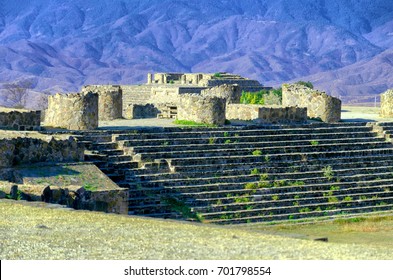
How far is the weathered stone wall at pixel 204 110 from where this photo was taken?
33.9m

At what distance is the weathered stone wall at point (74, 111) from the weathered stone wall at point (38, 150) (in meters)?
3.18

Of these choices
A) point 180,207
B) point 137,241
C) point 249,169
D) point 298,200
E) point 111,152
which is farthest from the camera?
point 249,169

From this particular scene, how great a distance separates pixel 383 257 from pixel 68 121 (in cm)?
1639

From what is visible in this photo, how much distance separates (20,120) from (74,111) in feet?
5.63

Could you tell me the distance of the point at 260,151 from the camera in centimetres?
3244

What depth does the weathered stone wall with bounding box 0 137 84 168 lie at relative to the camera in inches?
1067

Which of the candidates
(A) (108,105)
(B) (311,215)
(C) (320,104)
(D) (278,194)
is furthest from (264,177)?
(A) (108,105)

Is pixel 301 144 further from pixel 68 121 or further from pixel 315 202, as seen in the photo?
pixel 68 121

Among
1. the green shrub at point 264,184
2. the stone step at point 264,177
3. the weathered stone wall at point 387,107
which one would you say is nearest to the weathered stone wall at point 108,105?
the stone step at point 264,177

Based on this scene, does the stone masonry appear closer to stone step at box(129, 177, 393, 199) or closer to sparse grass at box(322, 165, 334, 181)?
sparse grass at box(322, 165, 334, 181)

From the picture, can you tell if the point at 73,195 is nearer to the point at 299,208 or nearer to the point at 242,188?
the point at 242,188

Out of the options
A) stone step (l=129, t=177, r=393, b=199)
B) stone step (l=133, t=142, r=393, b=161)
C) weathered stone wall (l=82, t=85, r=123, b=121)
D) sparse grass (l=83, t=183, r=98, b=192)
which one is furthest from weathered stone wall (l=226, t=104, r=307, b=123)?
sparse grass (l=83, t=183, r=98, b=192)

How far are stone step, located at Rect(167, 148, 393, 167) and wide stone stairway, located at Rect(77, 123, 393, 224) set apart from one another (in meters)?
0.03

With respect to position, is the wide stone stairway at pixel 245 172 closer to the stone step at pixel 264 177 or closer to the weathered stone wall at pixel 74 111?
the stone step at pixel 264 177
